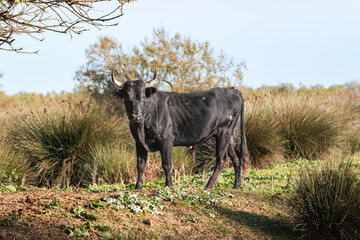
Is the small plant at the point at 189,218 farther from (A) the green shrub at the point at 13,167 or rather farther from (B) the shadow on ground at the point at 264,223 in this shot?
(A) the green shrub at the point at 13,167

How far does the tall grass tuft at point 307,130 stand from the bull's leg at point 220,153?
18.7 ft

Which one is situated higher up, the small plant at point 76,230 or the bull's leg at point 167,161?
the bull's leg at point 167,161

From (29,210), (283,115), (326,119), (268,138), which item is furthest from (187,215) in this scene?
(326,119)

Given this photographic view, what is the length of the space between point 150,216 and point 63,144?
6414 mm

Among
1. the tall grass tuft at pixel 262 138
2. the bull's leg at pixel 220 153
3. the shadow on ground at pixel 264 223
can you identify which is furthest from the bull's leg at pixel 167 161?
the tall grass tuft at pixel 262 138

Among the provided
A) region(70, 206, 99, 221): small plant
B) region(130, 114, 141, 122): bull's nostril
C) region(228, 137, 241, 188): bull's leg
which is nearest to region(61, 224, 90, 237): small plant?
region(70, 206, 99, 221): small plant

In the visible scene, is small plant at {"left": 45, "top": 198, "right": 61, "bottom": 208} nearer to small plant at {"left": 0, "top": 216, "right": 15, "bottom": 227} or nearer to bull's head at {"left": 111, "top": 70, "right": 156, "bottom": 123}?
small plant at {"left": 0, "top": 216, "right": 15, "bottom": 227}

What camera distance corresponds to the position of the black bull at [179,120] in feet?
24.1

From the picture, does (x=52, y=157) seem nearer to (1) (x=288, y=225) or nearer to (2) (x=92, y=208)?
(2) (x=92, y=208)

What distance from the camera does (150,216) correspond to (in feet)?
19.1

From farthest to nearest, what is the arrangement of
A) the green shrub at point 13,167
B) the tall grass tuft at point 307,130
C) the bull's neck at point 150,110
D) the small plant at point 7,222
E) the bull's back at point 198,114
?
the tall grass tuft at point 307,130 < the green shrub at point 13,167 < the bull's back at point 198,114 < the bull's neck at point 150,110 < the small plant at point 7,222

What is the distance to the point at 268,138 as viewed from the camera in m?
12.8

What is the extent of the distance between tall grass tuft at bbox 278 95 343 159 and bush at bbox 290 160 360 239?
7.34m

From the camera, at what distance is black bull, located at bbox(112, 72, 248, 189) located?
24.1 feet
